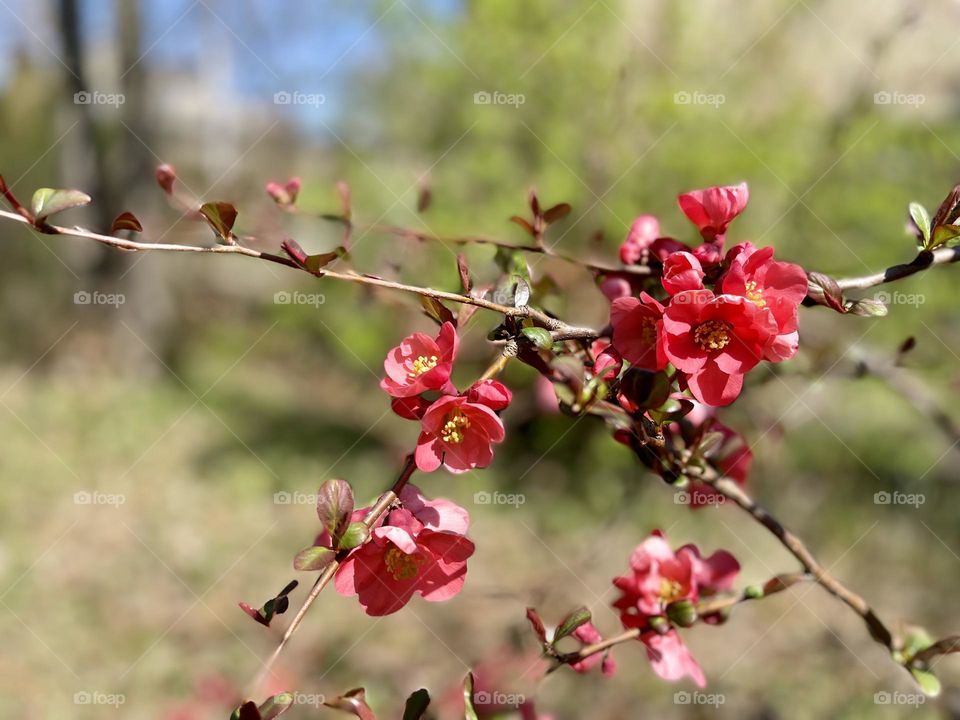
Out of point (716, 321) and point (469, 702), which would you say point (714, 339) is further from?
point (469, 702)

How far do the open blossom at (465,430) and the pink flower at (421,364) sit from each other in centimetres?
2

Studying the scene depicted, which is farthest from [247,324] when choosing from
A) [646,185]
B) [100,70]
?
[646,185]

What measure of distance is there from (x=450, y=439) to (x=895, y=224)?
132 inches

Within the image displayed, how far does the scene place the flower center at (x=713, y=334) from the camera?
60cm

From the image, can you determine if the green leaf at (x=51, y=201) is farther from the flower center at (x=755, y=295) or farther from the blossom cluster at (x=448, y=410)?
the flower center at (x=755, y=295)

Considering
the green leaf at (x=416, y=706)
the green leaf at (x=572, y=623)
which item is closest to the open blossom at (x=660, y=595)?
the green leaf at (x=572, y=623)

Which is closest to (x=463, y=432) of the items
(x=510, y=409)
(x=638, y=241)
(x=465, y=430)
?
(x=465, y=430)

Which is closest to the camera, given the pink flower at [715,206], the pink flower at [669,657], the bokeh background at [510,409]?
the pink flower at [715,206]

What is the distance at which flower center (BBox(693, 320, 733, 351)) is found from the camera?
60 centimetres

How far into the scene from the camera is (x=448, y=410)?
63 centimetres

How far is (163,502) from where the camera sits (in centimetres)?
368

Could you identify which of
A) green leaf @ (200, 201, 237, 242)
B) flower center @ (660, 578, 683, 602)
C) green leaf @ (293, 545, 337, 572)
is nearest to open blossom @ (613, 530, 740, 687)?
flower center @ (660, 578, 683, 602)

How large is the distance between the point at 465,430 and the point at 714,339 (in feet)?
0.71

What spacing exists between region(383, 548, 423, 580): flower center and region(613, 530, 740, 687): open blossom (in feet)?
0.85
